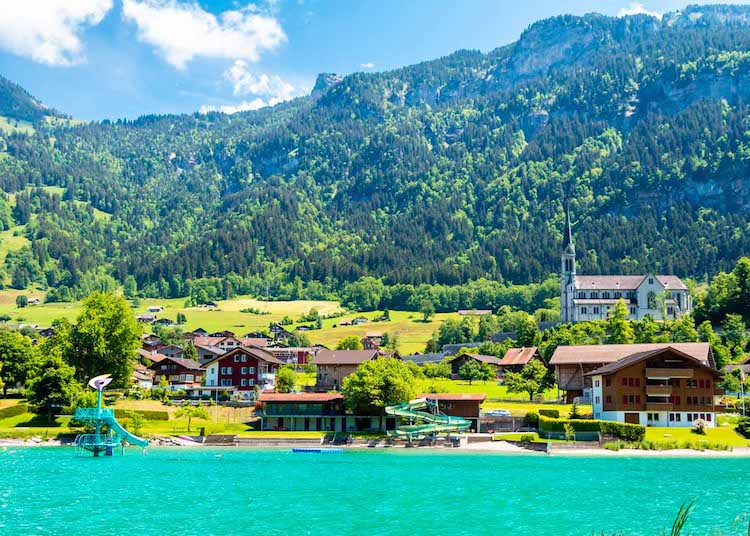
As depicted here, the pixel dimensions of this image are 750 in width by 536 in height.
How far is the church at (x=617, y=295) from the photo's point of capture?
176 meters

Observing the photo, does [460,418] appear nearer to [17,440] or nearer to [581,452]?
[581,452]

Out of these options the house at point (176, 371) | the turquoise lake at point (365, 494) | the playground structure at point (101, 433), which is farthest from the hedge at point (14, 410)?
the house at point (176, 371)

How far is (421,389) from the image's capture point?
103 metres

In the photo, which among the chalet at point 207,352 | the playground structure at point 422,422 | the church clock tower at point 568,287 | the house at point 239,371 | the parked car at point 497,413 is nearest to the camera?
the playground structure at point 422,422

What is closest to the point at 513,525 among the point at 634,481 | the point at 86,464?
the point at 634,481

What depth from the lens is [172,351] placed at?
149 meters

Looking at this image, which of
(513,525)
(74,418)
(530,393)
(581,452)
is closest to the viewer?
(513,525)

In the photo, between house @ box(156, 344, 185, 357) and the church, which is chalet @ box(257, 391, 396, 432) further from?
the church

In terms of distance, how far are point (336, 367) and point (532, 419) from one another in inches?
1206

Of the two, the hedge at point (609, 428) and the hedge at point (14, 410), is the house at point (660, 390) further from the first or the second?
the hedge at point (14, 410)

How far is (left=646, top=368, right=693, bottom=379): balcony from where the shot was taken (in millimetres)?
86375

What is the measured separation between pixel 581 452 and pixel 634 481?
18758 mm

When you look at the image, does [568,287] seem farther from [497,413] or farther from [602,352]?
[497,413]

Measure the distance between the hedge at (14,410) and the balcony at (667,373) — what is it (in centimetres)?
6543
